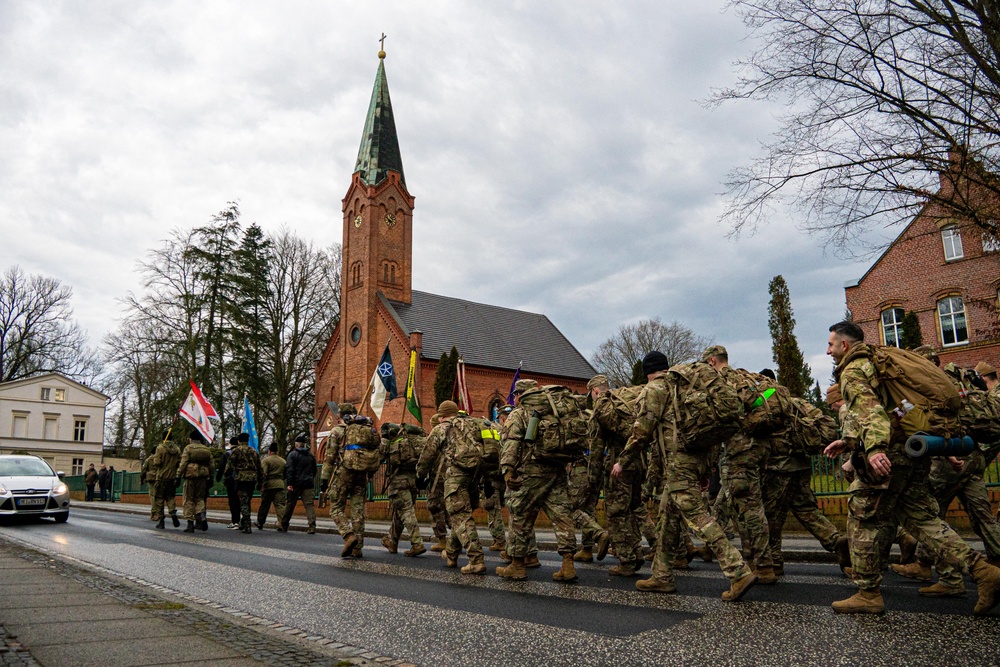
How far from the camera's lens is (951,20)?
11641 mm

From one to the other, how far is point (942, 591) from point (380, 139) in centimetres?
4522

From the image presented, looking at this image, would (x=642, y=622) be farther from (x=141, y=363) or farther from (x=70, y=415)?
(x=70, y=415)

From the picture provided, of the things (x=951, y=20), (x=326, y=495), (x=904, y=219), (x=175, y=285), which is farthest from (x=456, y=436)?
(x=175, y=285)

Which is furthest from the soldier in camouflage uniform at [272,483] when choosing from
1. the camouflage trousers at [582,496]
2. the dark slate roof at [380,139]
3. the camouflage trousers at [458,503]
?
the dark slate roof at [380,139]

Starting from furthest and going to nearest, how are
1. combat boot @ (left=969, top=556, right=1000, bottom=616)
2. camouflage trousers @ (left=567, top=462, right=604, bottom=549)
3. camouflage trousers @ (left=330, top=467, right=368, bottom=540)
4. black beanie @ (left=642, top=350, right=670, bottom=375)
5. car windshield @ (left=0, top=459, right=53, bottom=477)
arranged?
car windshield @ (left=0, top=459, right=53, bottom=477) < camouflage trousers @ (left=330, top=467, right=368, bottom=540) < camouflage trousers @ (left=567, top=462, right=604, bottom=549) < black beanie @ (left=642, top=350, right=670, bottom=375) < combat boot @ (left=969, top=556, right=1000, bottom=616)

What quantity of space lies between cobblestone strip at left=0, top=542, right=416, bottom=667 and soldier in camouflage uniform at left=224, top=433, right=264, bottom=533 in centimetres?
840

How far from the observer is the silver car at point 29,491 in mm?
16469

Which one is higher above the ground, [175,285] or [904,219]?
[175,285]

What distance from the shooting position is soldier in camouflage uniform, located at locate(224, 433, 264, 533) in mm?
15625

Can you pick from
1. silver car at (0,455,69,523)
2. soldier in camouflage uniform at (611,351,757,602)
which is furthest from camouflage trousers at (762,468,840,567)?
silver car at (0,455,69,523)

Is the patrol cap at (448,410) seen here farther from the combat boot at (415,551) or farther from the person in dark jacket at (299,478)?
the person in dark jacket at (299,478)

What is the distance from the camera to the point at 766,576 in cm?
681

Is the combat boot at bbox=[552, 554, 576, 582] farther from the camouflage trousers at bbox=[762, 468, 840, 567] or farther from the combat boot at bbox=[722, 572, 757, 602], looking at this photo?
the camouflage trousers at bbox=[762, 468, 840, 567]

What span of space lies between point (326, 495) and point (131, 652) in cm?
672
